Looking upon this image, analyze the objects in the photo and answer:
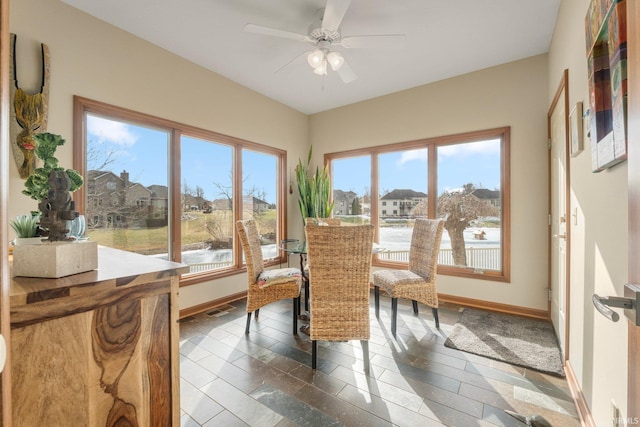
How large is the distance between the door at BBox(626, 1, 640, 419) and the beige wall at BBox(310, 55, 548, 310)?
9.15ft

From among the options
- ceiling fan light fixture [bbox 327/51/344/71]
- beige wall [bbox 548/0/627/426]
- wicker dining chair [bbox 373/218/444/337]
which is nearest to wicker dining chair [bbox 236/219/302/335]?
wicker dining chair [bbox 373/218/444/337]

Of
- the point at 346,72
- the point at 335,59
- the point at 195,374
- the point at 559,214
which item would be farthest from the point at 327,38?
the point at 195,374

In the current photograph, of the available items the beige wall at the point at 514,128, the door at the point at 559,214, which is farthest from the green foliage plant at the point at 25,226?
the beige wall at the point at 514,128

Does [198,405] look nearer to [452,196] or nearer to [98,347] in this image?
[98,347]

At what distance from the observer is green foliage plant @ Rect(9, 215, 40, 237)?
2.83ft

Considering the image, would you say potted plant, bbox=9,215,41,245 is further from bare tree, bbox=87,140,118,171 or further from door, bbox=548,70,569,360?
door, bbox=548,70,569,360

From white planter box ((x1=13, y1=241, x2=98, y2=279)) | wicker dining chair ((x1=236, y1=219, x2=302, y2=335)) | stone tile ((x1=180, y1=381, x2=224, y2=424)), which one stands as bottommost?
stone tile ((x1=180, y1=381, x2=224, y2=424))

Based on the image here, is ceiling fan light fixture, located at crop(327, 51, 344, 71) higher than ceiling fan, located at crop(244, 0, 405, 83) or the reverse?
the reverse

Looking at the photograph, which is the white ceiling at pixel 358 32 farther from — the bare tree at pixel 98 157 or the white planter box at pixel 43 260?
the white planter box at pixel 43 260

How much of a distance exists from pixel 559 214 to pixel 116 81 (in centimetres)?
418

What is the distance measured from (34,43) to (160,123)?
990mm

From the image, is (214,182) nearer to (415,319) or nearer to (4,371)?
(415,319)

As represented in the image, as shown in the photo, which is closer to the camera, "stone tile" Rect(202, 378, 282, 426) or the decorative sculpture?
the decorative sculpture

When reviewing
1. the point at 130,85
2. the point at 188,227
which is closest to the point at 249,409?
the point at 188,227
